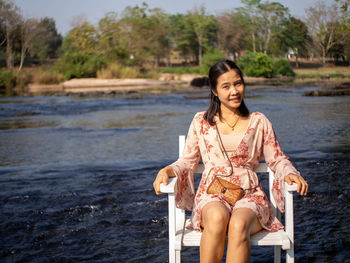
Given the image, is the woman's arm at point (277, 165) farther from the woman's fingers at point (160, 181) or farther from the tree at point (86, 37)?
the tree at point (86, 37)

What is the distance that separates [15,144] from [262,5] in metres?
56.5

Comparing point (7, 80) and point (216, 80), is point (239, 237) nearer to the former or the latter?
point (216, 80)

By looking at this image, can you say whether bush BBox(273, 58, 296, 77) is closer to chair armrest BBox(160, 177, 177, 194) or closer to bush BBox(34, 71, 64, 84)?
bush BBox(34, 71, 64, 84)

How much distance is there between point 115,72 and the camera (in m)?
35.6

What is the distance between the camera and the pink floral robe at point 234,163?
8.16ft

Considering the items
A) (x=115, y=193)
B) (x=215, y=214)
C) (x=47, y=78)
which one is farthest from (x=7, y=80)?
(x=215, y=214)

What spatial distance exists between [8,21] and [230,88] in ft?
150

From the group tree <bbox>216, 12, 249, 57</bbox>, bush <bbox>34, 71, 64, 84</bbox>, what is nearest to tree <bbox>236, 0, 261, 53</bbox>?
tree <bbox>216, 12, 249, 57</bbox>

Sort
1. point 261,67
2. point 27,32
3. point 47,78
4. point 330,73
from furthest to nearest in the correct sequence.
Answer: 1. point 27,32
2. point 330,73
3. point 261,67
4. point 47,78

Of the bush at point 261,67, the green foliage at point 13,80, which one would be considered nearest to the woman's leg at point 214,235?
the green foliage at point 13,80

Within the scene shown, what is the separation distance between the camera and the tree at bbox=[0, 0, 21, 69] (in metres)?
42.9

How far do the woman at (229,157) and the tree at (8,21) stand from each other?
4360 centimetres

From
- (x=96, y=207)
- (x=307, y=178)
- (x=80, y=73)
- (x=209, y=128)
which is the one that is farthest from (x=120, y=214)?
(x=80, y=73)

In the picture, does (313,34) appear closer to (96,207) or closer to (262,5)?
(262,5)
